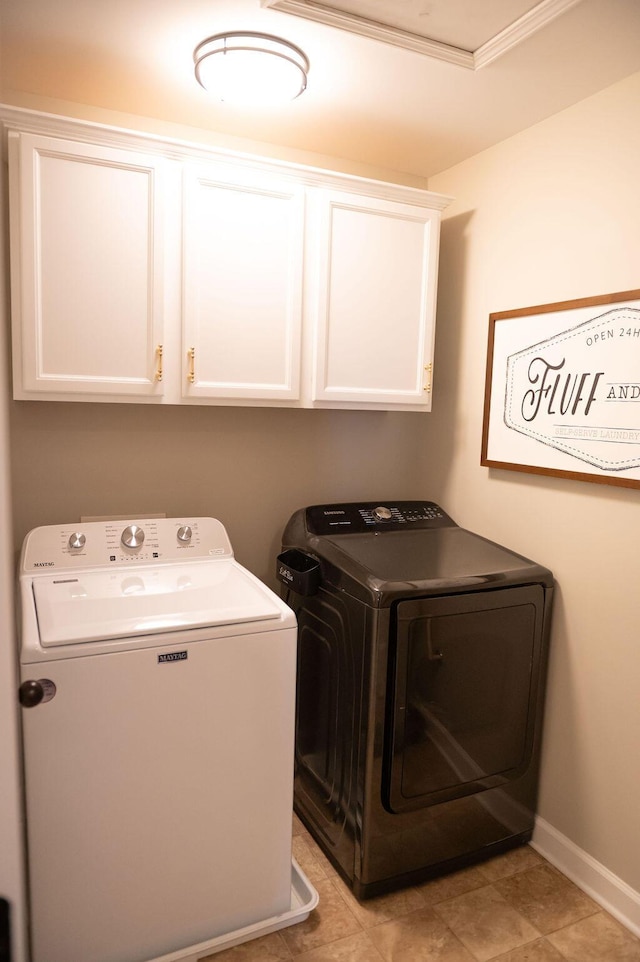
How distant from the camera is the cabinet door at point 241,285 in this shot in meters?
2.07

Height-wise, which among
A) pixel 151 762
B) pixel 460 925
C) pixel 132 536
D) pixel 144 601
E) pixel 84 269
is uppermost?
pixel 84 269

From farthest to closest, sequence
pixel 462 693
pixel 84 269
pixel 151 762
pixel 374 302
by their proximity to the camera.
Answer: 1. pixel 374 302
2. pixel 462 693
3. pixel 84 269
4. pixel 151 762

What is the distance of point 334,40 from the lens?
1.73 metres

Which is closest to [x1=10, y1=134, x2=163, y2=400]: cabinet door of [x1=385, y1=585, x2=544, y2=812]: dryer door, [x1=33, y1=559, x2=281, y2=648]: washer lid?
[x1=33, y1=559, x2=281, y2=648]: washer lid

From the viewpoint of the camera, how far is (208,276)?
2.10m

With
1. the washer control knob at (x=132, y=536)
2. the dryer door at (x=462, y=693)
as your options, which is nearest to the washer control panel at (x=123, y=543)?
the washer control knob at (x=132, y=536)

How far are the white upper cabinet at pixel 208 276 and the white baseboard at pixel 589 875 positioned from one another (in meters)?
1.61

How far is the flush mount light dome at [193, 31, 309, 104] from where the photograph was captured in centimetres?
177

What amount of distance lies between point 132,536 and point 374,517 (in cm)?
94

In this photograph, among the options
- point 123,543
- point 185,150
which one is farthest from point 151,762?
point 185,150

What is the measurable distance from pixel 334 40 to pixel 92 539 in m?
1.62

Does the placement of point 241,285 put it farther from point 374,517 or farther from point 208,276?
point 374,517

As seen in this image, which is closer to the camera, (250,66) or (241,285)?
(250,66)

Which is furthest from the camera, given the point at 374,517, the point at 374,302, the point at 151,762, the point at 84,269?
the point at 374,517
